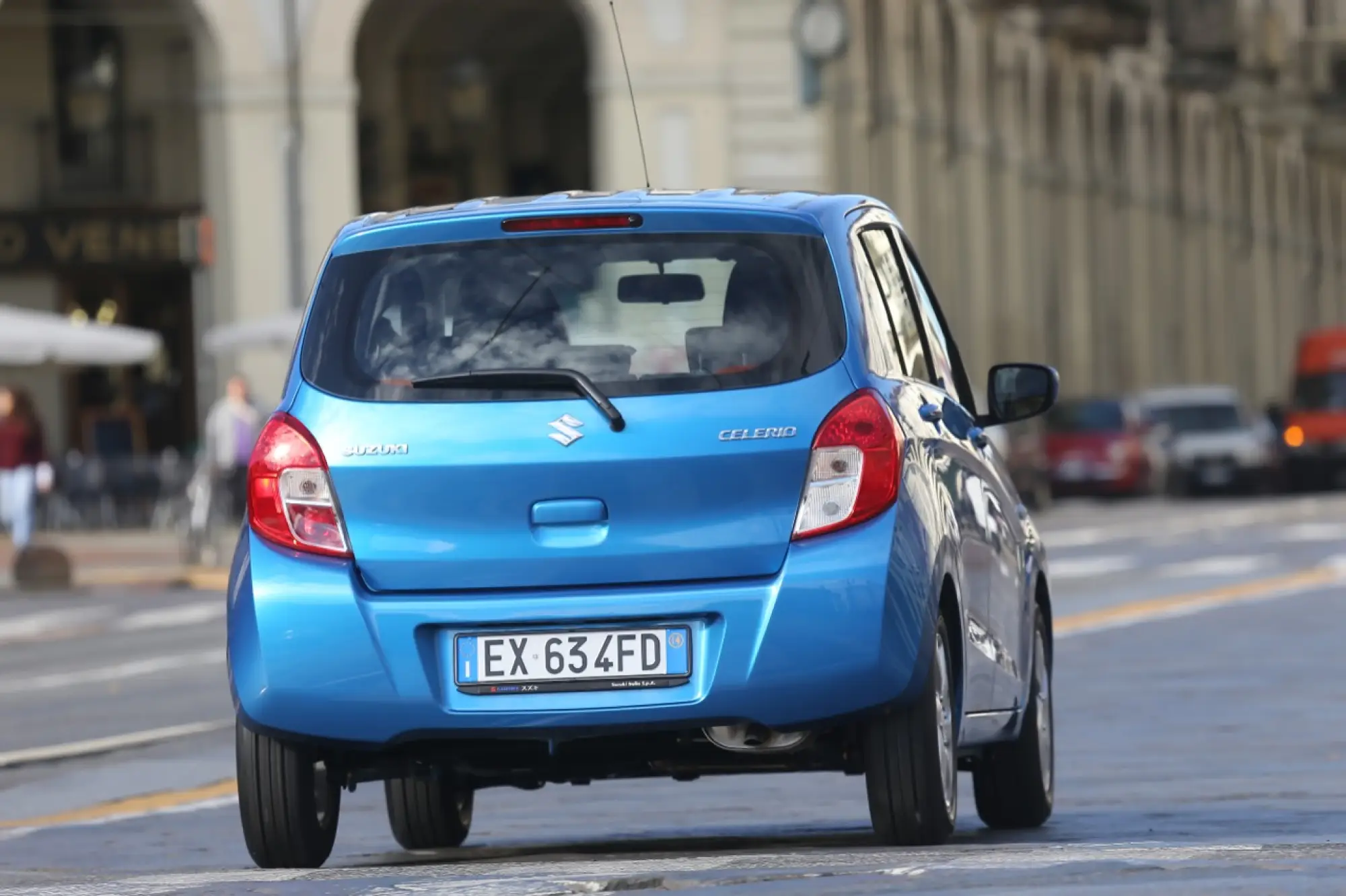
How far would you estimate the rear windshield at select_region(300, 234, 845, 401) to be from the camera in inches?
303

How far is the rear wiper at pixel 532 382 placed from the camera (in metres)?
7.60

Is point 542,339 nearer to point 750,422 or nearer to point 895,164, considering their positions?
point 750,422

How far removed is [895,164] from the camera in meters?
47.8

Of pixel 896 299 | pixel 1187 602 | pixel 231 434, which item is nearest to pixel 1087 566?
pixel 1187 602

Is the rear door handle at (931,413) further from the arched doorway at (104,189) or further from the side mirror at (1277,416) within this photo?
the side mirror at (1277,416)

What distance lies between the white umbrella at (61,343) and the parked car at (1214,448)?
17.8m

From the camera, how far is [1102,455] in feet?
151

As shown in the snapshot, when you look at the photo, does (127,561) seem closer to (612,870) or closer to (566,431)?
(566,431)

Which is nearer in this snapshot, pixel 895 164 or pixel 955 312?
pixel 895 164

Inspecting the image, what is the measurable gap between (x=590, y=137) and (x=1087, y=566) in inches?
1069

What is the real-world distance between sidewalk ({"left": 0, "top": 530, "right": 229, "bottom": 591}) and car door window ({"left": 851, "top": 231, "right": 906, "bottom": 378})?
63.2 feet

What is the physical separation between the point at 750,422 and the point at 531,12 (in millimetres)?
42734

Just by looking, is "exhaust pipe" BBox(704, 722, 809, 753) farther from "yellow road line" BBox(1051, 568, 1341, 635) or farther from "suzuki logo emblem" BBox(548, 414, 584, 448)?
"yellow road line" BBox(1051, 568, 1341, 635)

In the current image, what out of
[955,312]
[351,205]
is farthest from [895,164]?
[351,205]
